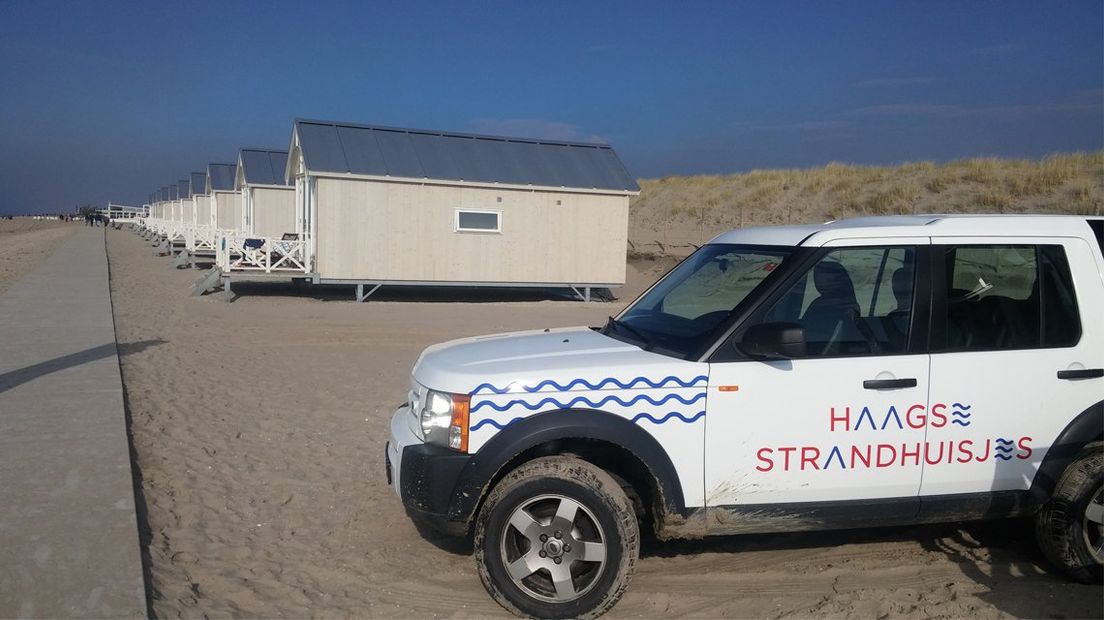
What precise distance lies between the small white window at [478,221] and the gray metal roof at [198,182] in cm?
2676

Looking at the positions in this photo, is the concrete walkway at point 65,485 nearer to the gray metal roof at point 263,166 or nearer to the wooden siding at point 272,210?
the wooden siding at point 272,210

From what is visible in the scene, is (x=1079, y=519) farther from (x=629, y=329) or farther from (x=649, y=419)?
(x=629, y=329)

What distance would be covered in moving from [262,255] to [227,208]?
14685 millimetres

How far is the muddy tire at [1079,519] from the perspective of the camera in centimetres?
458

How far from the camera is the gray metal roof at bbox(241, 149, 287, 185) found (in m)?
28.0

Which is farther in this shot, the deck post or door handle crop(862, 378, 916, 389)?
the deck post

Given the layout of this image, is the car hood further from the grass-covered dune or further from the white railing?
the grass-covered dune

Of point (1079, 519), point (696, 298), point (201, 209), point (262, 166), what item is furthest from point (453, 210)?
point (201, 209)

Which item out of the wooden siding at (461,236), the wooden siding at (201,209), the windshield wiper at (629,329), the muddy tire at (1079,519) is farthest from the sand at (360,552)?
the wooden siding at (201,209)

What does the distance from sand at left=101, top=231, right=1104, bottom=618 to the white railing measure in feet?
34.2

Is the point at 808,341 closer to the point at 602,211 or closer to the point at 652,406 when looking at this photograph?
the point at 652,406

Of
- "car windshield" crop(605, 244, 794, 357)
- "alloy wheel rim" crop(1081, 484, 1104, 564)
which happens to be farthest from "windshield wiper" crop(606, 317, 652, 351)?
"alloy wheel rim" crop(1081, 484, 1104, 564)

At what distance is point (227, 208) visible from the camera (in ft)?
109

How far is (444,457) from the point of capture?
4.34m
